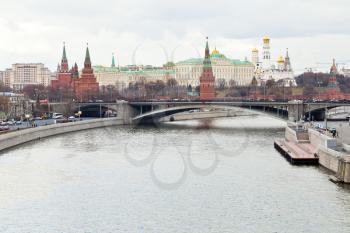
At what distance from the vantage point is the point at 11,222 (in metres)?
18.0

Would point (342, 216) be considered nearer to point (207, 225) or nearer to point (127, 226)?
point (207, 225)

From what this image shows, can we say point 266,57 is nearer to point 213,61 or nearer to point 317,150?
point 213,61

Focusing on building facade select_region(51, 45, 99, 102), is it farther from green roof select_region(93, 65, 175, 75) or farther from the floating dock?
the floating dock

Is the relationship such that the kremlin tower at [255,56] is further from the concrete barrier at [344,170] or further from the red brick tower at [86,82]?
the concrete barrier at [344,170]

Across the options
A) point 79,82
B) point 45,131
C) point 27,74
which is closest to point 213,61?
point 79,82

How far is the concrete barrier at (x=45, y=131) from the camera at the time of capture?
1346 inches

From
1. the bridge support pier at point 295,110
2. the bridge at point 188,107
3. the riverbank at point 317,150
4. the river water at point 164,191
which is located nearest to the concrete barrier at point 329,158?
the riverbank at point 317,150

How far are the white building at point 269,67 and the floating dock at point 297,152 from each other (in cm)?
9222

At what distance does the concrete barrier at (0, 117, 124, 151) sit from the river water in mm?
873

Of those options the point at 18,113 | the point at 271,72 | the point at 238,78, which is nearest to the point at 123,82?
the point at 238,78

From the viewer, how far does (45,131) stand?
135ft

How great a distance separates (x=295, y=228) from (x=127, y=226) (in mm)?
4182

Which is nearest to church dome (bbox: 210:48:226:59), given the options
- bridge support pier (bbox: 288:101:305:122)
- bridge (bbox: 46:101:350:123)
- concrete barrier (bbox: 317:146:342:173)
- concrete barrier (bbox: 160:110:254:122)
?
concrete barrier (bbox: 160:110:254:122)

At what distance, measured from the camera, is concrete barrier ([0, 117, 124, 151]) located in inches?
1346
